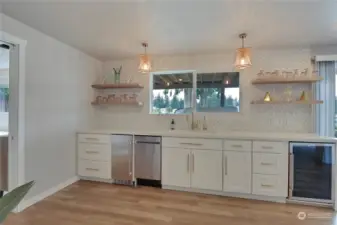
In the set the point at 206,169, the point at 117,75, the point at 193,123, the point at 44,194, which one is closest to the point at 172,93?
the point at 193,123

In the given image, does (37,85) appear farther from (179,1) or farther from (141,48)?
(179,1)

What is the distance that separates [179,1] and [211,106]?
210cm

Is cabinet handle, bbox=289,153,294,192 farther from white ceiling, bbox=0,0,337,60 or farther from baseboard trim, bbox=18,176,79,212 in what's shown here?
baseboard trim, bbox=18,176,79,212

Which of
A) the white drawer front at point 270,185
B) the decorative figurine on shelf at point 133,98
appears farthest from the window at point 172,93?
the white drawer front at point 270,185

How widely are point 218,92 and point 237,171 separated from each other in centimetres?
141

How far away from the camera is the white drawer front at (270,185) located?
113 inches

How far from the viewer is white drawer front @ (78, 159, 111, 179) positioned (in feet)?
11.7

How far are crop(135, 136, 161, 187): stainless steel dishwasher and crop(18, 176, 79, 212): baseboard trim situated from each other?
108 cm

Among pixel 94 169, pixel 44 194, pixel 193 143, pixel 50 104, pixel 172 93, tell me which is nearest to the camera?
pixel 44 194

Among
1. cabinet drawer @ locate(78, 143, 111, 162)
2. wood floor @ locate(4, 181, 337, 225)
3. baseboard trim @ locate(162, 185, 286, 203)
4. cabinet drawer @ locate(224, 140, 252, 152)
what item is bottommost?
wood floor @ locate(4, 181, 337, 225)

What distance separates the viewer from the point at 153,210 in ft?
8.68

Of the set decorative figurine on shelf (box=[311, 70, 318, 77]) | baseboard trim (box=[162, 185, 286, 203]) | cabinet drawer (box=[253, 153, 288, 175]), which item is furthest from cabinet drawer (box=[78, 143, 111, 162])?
decorative figurine on shelf (box=[311, 70, 318, 77])

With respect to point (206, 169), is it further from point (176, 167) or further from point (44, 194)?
point (44, 194)

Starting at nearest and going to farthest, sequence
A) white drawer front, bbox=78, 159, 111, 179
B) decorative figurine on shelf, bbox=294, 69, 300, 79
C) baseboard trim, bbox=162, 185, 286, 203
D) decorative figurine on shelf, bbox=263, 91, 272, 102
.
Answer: baseboard trim, bbox=162, 185, 286, 203
decorative figurine on shelf, bbox=294, 69, 300, 79
decorative figurine on shelf, bbox=263, 91, 272, 102
white drawer front, bbox=78, 159, 111, 179
